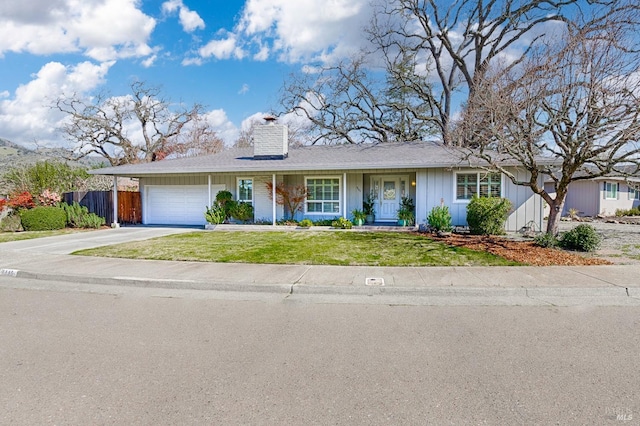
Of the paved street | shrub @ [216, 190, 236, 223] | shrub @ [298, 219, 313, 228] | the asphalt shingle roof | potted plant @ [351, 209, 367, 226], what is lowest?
the paved street

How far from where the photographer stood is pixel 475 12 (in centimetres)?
2786

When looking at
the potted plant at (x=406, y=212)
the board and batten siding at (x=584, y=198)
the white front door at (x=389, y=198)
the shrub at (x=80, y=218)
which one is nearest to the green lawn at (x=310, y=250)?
the potted plant at (x=406, y=212)

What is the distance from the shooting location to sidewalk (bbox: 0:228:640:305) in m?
6.23


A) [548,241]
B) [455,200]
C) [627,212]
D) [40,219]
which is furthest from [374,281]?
[627,212]

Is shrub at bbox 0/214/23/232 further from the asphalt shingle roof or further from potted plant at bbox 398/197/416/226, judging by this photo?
potted plant at bbox 398/197/416/226

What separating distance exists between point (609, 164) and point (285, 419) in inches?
387

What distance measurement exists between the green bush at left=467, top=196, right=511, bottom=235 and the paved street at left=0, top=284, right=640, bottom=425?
7797mm

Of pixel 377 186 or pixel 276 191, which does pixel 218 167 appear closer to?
pixel 276 191

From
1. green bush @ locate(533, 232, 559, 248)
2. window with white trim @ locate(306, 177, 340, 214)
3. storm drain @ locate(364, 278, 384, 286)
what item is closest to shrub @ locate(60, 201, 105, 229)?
window with white trim @ locate(306, 177, 340, 214)

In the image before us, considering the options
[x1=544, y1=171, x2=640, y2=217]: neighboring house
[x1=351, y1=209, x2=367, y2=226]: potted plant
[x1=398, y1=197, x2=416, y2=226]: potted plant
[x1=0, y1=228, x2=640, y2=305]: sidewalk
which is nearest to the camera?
[x1=0, y1=228, x2=640, y2=305]: sidewalk

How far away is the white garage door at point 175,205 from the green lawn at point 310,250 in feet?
18.6

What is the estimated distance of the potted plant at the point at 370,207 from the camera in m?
16.7

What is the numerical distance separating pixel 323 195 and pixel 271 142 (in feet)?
12.2

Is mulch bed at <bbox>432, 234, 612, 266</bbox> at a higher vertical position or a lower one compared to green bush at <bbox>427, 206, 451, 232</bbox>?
lower
